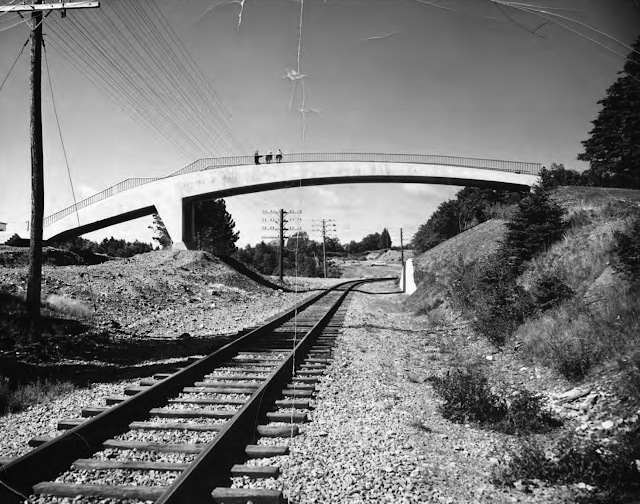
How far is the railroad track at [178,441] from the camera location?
3.31m

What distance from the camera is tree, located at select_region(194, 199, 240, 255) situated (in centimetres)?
5393

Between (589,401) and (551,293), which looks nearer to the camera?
(589,401)

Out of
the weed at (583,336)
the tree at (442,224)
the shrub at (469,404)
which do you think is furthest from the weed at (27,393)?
the tree at (442,224)

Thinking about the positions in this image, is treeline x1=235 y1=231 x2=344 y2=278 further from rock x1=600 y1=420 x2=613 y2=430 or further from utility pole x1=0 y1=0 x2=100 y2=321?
rock x1=600 y1=420 x2=613 y2=430

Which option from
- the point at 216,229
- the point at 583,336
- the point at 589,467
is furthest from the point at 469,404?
the point at 216,229

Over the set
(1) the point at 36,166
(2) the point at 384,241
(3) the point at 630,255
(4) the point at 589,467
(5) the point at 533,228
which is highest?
(2) the point at 384,241

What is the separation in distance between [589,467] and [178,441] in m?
4.16

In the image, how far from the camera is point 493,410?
539cm

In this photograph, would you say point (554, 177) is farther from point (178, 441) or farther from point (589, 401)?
point (178, 441)

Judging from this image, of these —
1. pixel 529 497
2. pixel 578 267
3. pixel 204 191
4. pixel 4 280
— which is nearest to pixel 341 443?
pixel 529 497

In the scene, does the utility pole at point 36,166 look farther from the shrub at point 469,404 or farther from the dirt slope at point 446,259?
the dirt slope at point 446,259

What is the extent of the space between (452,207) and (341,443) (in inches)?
1974

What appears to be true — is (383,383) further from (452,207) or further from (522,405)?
(452,207)

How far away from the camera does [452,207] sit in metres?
51.1
